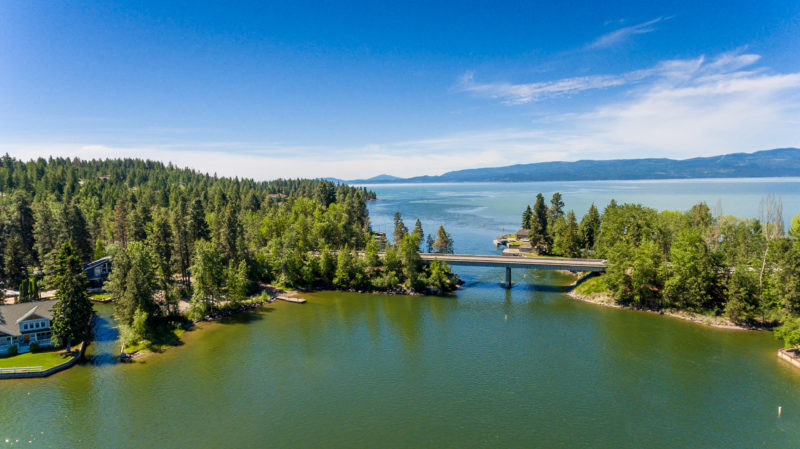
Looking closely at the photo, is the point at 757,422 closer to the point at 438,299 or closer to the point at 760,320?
the point at 760,320

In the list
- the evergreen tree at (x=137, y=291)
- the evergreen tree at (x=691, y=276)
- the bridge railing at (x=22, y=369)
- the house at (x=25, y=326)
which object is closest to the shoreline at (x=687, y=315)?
the evergreen tree at (x=691, y=276)

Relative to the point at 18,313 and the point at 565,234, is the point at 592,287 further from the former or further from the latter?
the point at 18,313

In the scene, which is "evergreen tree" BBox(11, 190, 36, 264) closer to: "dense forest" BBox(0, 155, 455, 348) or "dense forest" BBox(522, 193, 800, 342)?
"dense forest" BBox(0, 155, 455, 348)

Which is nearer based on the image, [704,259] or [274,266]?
[704,259]

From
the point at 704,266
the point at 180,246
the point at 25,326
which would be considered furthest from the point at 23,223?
the point at 704,266

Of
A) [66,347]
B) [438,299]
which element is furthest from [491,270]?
[66,347]

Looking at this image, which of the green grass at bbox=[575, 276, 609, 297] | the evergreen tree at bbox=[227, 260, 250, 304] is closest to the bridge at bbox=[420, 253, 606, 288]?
the green grass at bbox=[575, 276, 609, 297]
